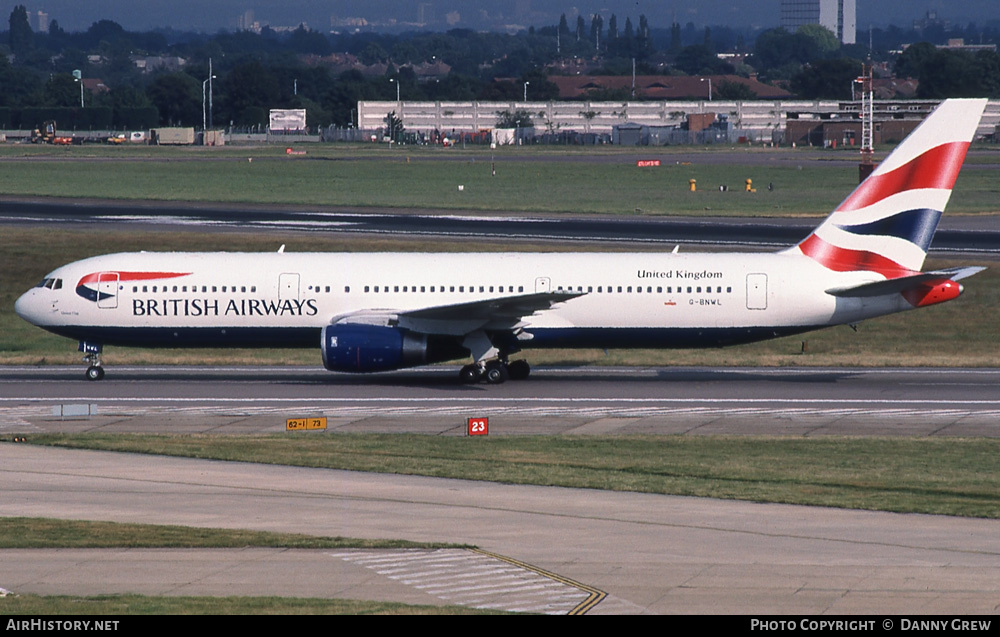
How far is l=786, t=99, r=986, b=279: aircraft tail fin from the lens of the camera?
4188 cm

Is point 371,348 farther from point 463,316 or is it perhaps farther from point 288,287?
point 288,287

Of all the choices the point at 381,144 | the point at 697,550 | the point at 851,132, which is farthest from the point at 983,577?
the point at 381,144

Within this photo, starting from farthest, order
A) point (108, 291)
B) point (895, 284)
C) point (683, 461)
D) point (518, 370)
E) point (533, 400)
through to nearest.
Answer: point (518, 370) → point (108, 291) → point (895, 284) → point (533, 400) → point (683, 461)

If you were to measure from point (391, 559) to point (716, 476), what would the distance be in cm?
949

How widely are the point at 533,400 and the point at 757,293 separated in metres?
8.12

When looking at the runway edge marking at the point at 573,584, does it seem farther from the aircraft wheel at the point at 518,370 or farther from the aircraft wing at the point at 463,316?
the aircraft wheel at the point at 518,370

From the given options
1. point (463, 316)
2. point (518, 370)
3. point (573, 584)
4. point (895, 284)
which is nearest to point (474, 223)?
point (518, 370)

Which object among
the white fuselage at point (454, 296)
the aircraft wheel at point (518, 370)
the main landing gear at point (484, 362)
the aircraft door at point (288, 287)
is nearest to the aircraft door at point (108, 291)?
the white fuselage at point (454, 296)

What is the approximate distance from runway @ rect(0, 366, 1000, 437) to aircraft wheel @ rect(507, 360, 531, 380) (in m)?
0.53

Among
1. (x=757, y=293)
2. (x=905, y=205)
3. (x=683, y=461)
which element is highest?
(x=905, y=205)

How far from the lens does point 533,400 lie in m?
39.5

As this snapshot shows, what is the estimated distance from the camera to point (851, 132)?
17912cm

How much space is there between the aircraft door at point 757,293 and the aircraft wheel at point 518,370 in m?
7.53
